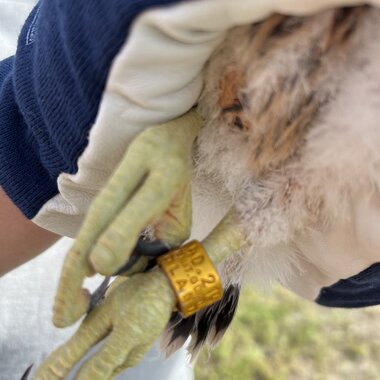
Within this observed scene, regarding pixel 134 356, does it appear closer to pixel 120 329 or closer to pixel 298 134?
pixel 120 329

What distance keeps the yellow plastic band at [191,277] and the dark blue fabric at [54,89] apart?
0.10 meters

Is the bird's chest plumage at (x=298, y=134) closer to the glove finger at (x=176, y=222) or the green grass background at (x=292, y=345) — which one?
the glove finger at (x=176, y=222)

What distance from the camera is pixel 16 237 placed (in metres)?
0.56

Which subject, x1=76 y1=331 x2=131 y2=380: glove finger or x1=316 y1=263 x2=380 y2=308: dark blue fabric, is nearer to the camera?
x1=76 y1=331 x2=131 y2=380: glove finger

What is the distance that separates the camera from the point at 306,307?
119 centimetres

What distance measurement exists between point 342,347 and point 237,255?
879 mm

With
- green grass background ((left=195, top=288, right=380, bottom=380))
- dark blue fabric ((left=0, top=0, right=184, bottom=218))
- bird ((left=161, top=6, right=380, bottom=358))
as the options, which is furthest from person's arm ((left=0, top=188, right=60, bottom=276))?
green grass background ((left=195, top=288, right=380, bottom=380))

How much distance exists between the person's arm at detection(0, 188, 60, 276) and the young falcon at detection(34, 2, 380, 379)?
231 mm

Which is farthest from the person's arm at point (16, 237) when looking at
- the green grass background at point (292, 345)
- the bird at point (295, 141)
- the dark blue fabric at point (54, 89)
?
the green grass background at point (292, 345)

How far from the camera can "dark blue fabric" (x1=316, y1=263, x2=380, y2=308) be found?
48 cm

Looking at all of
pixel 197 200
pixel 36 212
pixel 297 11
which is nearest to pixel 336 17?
pixel 297 11

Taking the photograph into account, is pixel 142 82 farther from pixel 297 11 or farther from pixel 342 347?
pixel 342 347

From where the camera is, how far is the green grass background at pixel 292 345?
109 centimetres

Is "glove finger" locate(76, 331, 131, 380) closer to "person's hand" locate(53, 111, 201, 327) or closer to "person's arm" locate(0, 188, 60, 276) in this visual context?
"person's hand" locate(53, 111, 201, 327)
